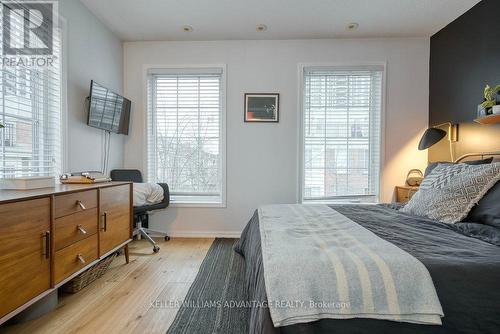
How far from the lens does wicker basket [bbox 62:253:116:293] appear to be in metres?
1.89

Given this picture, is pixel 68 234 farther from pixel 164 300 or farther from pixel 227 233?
pixel 227 233

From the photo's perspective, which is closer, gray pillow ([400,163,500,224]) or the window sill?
gray pillow ([400,163,500,224])

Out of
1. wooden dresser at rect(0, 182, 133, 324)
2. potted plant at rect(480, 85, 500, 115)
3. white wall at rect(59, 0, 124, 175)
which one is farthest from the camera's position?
white wall at rect(59, 0, 124, 175)

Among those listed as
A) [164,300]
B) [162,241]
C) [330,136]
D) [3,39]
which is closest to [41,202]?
[164,300]

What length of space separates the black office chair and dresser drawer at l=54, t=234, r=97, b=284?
899 millimetres

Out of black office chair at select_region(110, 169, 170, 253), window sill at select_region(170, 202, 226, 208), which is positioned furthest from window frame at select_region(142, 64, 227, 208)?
black office chair at select_region(110, 169, 170, 253)

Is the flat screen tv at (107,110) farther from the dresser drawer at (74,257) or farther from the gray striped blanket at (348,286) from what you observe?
the gray striped blanket at (348,286)

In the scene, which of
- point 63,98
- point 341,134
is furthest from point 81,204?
point 341,134

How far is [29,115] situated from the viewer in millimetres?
2051

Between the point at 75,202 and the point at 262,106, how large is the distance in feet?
7.73

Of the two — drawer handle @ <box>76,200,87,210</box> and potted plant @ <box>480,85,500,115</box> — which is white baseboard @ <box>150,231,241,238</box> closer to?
drawer handle @ <box>76,200,87,210</box>

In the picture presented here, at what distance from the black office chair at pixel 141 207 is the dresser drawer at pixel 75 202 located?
929mm

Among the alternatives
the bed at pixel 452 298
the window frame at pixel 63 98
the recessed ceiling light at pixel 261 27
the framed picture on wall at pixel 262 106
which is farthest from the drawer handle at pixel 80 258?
the recessed ceiling light at pixel 261 27

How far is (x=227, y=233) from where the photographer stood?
3.40m
